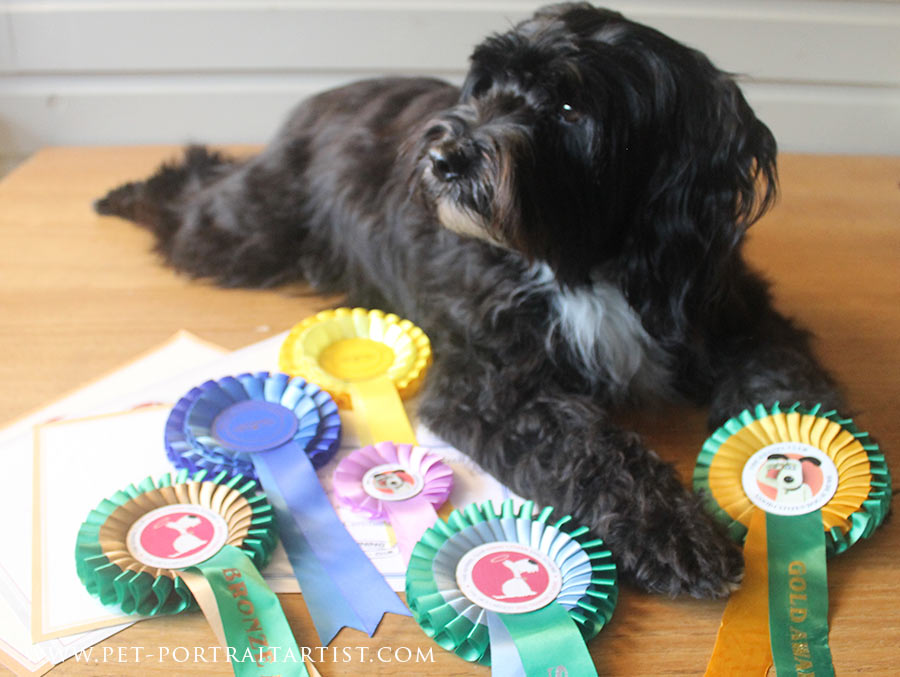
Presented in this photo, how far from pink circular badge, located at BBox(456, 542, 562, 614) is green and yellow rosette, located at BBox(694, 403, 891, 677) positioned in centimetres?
24

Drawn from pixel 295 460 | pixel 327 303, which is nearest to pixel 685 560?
pixel 295 460

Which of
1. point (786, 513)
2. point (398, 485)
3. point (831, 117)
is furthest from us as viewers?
point (831, 117)

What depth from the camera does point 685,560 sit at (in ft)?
4.08

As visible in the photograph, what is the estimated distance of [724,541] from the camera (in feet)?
4.19

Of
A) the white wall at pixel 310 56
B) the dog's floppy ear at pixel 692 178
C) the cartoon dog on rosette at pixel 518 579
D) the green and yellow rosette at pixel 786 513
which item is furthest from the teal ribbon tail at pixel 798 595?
the white wall at pixel 310 56

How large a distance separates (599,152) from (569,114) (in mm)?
85

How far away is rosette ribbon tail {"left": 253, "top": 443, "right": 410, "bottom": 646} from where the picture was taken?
1.23 metres

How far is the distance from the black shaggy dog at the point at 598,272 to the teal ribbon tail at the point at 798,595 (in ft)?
0.23

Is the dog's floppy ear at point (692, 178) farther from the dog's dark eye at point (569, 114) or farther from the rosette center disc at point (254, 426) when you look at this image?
the rosette center disc at point (254, 426)

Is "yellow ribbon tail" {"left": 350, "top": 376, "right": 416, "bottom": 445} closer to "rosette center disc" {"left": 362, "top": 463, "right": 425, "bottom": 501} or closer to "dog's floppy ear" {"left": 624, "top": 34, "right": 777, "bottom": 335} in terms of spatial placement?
"rosette center disc" {"left": 362, "top": 463, "right": 425, "bottom": 501}

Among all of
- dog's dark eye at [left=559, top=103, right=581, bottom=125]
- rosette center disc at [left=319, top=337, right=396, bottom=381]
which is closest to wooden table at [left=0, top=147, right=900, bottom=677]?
rosette center disc at [left=319, top=337, right=396, bottom=381]

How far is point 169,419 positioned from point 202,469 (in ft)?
0.53

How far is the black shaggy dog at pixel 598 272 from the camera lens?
1.44m

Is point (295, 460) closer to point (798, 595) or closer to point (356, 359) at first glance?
point (356, 359)
